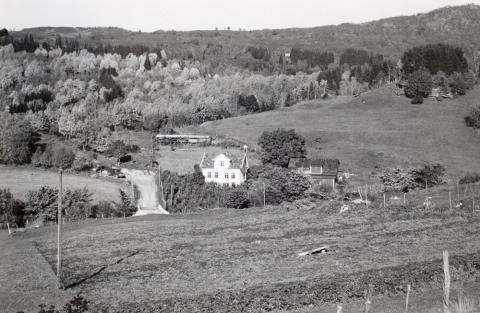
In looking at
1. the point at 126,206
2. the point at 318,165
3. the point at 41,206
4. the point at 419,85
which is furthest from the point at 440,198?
the point at 419,85

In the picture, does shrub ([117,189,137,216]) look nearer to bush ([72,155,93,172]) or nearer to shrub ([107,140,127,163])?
bush ([72,155,93,172])

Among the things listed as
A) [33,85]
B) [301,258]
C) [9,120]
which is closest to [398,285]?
[301,258]

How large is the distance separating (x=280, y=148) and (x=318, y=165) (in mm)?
6881

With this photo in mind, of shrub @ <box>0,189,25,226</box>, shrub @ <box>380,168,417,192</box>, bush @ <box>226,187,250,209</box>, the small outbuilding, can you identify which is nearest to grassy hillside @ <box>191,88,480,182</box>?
the small outbuilding

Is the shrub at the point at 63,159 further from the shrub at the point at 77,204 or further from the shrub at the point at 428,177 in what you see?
the shrub at the point at 428,177

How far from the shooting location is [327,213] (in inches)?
1930

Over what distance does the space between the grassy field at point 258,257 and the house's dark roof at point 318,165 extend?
35.2 m

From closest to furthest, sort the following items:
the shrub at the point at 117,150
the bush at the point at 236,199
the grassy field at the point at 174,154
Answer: the bush at the point at 236,199, the grassy field at the point at 174,154, the shrub at the point at 117,150

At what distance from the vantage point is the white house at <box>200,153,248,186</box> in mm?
83562

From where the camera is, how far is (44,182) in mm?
75000

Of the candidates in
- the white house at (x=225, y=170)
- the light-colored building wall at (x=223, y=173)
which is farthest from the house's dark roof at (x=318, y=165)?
the light-colored building wall at (x=223, y=173)

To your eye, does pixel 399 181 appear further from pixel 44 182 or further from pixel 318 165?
pixel 44 182

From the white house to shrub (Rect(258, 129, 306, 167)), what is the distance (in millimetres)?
6606

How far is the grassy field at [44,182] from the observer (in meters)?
70.2
